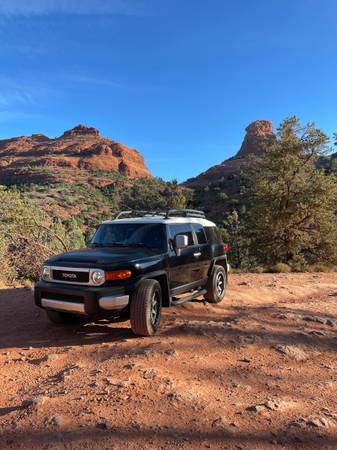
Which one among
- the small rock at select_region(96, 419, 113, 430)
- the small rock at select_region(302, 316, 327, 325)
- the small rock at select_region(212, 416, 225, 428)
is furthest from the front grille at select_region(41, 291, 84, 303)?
the small rock at select_region(302, 316, 327, 325)

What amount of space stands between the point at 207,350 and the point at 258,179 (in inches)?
548

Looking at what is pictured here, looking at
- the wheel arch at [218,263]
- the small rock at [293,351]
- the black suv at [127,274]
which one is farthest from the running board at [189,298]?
the small rock at [293,351]

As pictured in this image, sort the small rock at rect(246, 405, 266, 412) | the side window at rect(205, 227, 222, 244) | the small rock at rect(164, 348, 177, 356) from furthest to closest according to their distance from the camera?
the side window at rect(205, 227, 222, 244) → the small rock at rect(164, 348, 177, 356) → the small rock at rect(246, 405, 266, 412)

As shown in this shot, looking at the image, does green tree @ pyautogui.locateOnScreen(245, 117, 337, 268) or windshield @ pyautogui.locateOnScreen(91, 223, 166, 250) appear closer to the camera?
windshield @ pyautogui.locateOnScreen(91, 223, 166, 250)

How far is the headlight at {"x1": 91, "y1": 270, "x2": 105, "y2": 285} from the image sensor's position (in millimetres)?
4816

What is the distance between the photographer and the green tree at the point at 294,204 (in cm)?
1652

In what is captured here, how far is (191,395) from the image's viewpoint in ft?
11.1

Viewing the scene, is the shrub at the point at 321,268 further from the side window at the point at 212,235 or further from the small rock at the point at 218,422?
the small rock at the point at 218,422

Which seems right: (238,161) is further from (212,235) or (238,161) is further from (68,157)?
(212,235)

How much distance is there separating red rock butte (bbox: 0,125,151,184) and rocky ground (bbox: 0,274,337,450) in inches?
2695

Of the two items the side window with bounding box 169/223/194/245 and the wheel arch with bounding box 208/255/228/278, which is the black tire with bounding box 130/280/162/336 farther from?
the wheel arch with bounding box 208/255/228/278

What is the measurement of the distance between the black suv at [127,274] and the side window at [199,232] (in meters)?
0.15

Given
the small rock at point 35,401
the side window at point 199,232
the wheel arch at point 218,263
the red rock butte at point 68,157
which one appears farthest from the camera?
the red rock butte at point 68,157

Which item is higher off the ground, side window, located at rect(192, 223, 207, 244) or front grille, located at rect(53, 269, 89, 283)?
side window, located at rect(192, 223, 207, 244)
